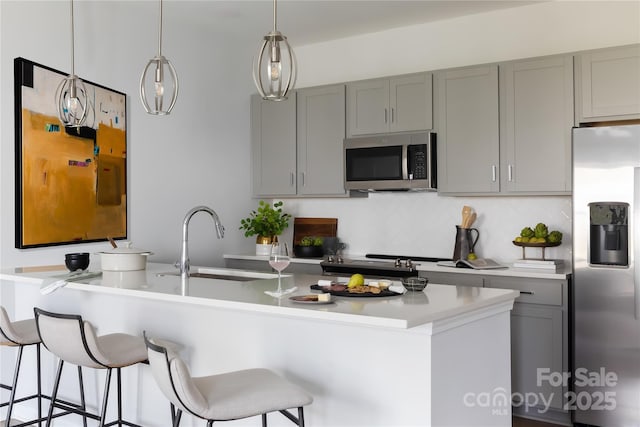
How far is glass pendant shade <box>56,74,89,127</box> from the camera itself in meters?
3.00

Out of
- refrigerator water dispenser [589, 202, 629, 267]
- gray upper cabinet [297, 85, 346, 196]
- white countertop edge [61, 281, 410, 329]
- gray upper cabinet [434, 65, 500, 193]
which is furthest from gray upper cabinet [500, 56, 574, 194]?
white countertop edge [61, 281, 410, 329]

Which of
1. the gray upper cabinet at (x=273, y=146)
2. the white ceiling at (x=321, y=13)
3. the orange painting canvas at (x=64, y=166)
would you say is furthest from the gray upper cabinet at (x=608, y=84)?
the orange painting canvas at (x=64, y=166)

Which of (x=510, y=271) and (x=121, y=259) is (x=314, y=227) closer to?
(x=510, y=271)

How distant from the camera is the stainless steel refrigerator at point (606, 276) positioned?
3.35 m

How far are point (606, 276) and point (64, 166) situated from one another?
3.31 m

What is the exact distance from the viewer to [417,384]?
220 centimetres

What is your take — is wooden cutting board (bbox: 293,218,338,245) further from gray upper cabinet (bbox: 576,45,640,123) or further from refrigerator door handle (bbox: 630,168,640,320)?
refrigerator door handle (bbox: 630,168,640,320)

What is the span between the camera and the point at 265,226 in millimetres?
5195

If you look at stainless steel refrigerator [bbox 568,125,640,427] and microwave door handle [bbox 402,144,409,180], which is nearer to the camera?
stainless steel refrigerator [bbox 568,125,640,427]

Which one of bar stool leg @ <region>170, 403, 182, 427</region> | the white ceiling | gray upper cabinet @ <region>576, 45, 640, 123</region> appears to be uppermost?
the white ceiling

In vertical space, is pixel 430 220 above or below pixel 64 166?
below

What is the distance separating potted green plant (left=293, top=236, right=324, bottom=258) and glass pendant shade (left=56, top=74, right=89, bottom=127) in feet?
7.38

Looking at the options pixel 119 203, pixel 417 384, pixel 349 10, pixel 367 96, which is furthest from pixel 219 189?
pixel 417 384

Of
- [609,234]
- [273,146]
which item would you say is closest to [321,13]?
[273,146]
